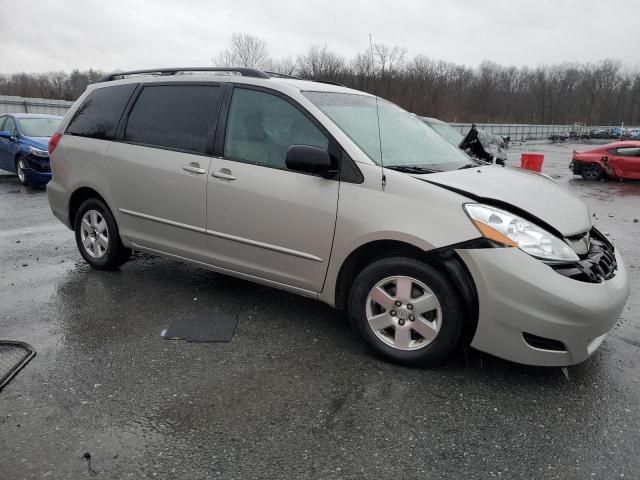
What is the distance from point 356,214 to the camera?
11.0 feet

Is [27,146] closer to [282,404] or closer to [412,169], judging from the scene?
[412,169]

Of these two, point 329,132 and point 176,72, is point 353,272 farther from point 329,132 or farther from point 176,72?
point 176,72

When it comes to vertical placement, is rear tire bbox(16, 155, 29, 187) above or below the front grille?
below

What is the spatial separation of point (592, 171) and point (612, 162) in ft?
2.04

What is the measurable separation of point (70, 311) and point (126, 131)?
1714 mm

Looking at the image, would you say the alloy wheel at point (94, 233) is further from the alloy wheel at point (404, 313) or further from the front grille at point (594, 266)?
the front grille at point (594, 266)

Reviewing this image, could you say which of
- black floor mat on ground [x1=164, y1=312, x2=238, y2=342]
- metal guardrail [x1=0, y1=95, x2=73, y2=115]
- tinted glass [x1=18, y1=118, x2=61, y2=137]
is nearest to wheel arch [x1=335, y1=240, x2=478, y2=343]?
black floor mat on ground [x1=164, y1=312, x2=238, y2=342]

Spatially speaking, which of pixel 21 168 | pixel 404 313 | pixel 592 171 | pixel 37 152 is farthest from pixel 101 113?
pixel 592 171

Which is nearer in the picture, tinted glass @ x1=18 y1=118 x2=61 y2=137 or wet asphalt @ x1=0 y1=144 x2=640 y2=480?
wet asphalt @ x1=0 y1=144 x2=640 y2=480

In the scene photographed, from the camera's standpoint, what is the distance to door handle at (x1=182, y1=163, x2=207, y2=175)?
407cm

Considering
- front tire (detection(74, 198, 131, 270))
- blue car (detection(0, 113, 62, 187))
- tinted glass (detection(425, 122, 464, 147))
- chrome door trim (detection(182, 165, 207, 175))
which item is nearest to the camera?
chrome door trim (detection(182, 165, 207, 175))

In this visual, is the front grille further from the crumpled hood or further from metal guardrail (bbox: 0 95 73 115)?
metal guardrail (bbox: 0 95 73 115)

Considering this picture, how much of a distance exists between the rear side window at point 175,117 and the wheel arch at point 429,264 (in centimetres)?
161

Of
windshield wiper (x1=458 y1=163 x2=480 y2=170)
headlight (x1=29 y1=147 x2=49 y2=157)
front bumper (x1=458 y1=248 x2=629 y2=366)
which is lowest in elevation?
front bumper (x1=458 y1=248 x2=629 y2=366)
